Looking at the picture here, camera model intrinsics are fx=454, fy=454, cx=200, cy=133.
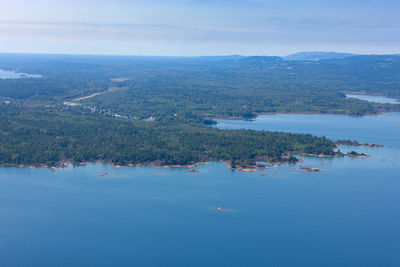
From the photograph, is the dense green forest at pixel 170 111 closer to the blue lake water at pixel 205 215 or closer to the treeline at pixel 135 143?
the treeline at pixel 135 143

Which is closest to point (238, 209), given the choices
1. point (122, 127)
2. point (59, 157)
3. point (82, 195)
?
point (82, 195)

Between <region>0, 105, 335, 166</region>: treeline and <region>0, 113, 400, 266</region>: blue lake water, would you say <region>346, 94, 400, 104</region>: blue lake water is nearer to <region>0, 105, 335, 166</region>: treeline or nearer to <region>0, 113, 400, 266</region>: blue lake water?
<region>0, 105, 335, 166</region>: treeline

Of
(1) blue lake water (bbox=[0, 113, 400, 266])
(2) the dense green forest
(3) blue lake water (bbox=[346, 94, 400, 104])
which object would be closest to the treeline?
(2) the dense green forest

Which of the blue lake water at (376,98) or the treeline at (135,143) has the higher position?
the blue lake water at (376,98)

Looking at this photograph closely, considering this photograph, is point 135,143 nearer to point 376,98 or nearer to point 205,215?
point 205,215

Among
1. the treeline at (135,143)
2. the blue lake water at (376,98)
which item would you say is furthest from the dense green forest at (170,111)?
the blue lake water at (376,98)

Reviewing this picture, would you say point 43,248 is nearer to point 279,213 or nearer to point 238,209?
point 238,209
